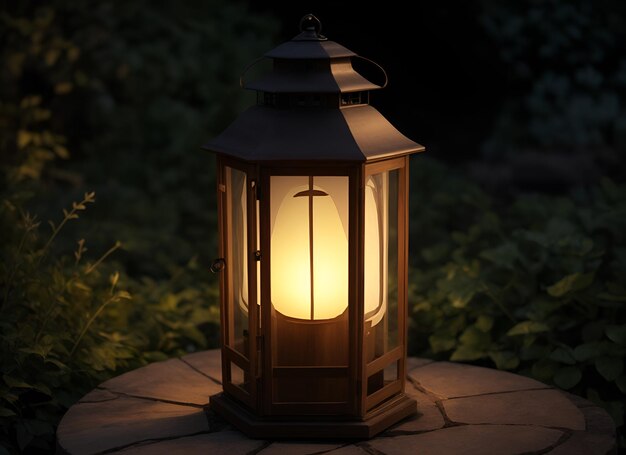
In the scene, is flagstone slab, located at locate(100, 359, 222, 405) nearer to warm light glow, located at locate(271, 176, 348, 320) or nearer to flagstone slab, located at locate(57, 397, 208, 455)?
flagstone slab, located at locate(57, 397, 208, 455)

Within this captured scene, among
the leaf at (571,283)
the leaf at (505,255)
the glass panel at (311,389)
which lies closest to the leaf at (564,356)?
the leaf at (571,283)

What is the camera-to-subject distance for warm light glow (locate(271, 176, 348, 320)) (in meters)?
2.93

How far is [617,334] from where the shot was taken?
3.90 metres

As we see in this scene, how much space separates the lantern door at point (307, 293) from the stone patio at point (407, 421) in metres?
0.17

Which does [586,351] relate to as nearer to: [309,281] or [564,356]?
[564,356]

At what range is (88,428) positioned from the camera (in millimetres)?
3176

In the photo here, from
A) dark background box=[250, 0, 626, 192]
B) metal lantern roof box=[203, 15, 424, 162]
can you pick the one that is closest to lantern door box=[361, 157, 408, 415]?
metal lantern roof box=[203, 15, 424, 162]

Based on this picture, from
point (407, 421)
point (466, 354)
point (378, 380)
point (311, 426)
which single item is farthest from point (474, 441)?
point (466, 354)

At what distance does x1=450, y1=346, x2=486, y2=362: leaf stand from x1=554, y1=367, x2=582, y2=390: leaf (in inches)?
14.7

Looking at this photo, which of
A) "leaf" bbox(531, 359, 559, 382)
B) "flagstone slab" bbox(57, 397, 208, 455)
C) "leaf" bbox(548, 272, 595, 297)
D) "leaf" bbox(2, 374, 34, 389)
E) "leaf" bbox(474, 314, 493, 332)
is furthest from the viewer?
"leaf" bbox(474, 314, 493, 332)

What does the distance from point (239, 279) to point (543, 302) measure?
1752 mm

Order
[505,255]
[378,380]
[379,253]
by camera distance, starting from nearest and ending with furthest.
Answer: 1. [379,253]
2. [378,380]
3. [505,255]

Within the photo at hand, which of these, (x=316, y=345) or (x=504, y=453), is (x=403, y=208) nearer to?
(x=316, y=345)

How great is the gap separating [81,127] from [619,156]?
412 cm
